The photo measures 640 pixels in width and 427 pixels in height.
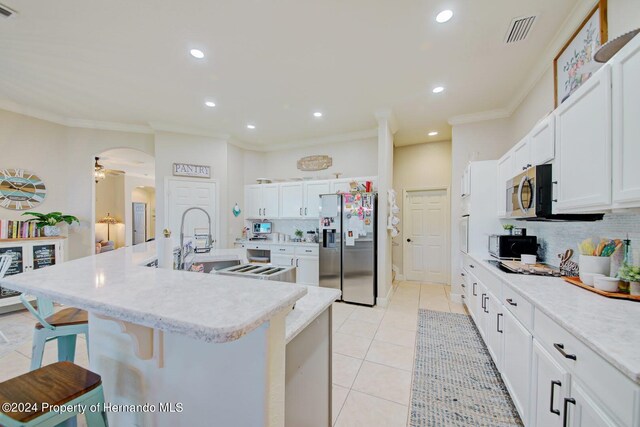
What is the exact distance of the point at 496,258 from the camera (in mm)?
2779

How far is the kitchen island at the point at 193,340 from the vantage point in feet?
2.13

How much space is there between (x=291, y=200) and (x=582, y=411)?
438 centimetres

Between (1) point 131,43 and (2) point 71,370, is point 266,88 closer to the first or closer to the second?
(1) point 131,43

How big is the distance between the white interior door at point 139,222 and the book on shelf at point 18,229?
610 centimetres

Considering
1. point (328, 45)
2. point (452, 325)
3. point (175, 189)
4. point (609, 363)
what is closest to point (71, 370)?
point (609, 363)

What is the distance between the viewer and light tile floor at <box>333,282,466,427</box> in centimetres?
177

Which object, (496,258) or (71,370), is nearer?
(71,370)

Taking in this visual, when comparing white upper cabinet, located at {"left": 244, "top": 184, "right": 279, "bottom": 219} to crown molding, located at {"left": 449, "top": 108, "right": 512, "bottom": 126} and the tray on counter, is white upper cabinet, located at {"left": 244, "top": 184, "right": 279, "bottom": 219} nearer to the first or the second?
crown molding, located at {"left": 449, "top": 108, "right": 512, "bottom": 126}

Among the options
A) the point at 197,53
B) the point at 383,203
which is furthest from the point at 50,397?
the point at 383,203

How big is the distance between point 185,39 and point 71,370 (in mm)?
2611

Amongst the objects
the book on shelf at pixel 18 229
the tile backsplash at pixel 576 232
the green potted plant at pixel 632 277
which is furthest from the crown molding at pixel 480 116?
the book on shelf at pixel 18 229

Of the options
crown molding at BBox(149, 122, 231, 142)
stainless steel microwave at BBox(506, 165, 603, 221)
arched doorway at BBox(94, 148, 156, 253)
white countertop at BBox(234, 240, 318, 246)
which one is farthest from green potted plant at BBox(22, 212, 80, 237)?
stainless steel microwave at BBox(506, 165, 603, 221)

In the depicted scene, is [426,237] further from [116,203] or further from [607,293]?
[116,203]

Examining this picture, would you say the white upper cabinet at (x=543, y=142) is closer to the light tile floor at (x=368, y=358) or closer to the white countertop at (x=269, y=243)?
the light tile floor at (x=368, y=358)
